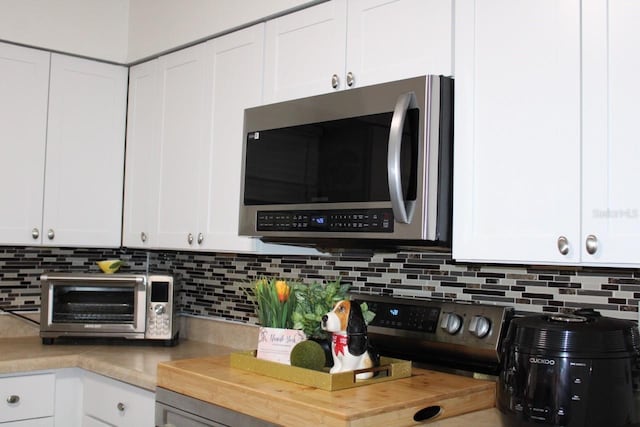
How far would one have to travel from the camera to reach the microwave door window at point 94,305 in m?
2.92

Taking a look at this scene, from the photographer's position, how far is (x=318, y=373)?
72.1 inches

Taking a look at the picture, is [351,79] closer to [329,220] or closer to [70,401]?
[329,220]

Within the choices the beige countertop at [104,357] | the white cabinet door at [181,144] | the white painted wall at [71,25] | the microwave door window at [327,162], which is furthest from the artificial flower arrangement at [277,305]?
the white painted wall at [71,25]

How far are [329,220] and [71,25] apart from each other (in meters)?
1.64

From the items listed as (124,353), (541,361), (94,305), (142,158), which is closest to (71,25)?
(142,158)

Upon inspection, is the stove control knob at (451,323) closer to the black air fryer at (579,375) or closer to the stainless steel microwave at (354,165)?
the stainless steel microwave at (354,165)

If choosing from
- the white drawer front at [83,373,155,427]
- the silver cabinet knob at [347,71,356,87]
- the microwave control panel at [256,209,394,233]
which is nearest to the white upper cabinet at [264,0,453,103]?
the silver cabinet knob at [347,71,356,87]

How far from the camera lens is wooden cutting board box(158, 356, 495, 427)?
162 cm

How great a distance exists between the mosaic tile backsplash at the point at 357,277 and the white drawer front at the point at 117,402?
0.62 meters

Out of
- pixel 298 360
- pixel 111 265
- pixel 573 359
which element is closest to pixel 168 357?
pixel 111 265

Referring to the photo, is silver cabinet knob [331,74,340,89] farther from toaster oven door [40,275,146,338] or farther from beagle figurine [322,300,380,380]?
toaster oven door [40,275,146,338]

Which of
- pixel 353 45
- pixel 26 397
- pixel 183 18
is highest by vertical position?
pixel 183 18

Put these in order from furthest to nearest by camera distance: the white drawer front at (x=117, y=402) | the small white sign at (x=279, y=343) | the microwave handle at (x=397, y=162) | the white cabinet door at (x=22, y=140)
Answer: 1. the white cabinet door at (x=22, y=140)
2. the white drawer front at (x=117, y=402)
3. the small white sign at (x=279, y=343)
4. the microwave handle at (x=397, y=162)

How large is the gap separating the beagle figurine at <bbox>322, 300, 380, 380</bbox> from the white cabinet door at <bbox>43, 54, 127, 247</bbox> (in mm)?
1555
